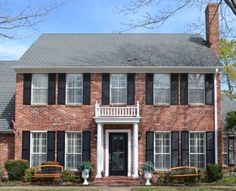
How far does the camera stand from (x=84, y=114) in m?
25.9

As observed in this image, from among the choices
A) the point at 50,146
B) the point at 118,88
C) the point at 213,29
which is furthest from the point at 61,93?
the point at 213,29

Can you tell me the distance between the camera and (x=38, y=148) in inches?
1011

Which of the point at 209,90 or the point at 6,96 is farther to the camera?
the point at 6,96

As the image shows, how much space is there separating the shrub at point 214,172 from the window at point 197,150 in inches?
43.4

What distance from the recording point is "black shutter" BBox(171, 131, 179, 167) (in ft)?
83.4

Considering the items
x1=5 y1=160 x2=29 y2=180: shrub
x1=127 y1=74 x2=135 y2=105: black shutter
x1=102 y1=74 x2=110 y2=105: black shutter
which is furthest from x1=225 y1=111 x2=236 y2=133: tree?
x1=5 y1=160 x2=29 y2=180: shrub

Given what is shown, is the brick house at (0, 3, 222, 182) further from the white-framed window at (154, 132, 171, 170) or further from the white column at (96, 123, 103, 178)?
the white column at (96, 123, 103, 178)

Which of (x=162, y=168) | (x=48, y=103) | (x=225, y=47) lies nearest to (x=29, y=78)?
(x=48, y=103)

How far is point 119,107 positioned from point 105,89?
136 cm

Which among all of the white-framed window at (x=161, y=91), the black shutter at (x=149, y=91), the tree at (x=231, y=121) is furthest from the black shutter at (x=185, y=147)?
the tree at (x=231, y=121)

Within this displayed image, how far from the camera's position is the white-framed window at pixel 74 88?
26016 mm

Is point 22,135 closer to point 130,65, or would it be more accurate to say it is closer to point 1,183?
point 1,183

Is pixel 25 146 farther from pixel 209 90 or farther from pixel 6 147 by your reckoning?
pixel 209 90

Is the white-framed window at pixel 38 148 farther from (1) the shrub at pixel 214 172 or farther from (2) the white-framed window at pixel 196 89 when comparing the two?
(1) the shrub at pixel 214 172
